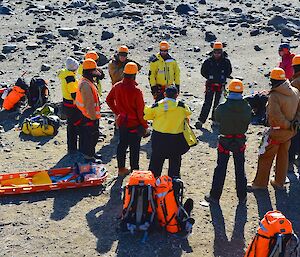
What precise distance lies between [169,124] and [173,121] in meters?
0.08

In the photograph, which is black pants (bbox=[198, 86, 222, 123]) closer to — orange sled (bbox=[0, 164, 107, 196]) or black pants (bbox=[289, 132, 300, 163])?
black pants (bbox=[289, 132, 300, 163])

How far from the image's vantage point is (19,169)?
11.2 m

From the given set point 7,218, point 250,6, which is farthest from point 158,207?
point 250,6

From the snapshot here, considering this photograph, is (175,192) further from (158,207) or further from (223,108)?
(223,108)

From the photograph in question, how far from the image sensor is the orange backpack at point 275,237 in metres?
6.77

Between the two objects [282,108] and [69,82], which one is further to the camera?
[69,82]

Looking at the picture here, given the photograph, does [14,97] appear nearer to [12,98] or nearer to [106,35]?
[12,98]

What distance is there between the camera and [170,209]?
335 inches

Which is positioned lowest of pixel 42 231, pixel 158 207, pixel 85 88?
pixel 42 231

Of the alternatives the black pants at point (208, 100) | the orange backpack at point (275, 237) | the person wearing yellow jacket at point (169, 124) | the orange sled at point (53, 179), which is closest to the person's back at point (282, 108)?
the person wearing yellow jacket at point (169, 124)

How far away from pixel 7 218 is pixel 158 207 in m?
2.64

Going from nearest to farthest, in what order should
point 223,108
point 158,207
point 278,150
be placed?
point 158,207
point 223,108
point 278,150

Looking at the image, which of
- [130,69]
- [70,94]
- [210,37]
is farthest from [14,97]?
[210,37]

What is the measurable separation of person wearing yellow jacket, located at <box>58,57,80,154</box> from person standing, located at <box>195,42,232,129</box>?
3.44 m
